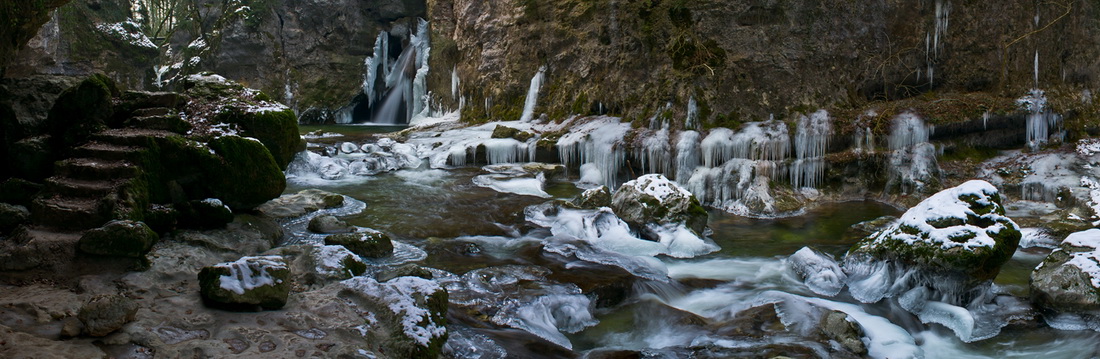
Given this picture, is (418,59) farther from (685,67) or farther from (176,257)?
(176,257)

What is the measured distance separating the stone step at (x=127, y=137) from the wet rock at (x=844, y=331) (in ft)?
20.0

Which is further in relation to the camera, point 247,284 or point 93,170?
point 93,170

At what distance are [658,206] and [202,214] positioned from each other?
487 centimetres

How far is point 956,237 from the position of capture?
535cm

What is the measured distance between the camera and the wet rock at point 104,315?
333 centimetres

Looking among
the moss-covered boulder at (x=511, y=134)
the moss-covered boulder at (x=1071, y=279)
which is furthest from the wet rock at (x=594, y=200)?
the moss-covered boulder at (x=1071, y=279)

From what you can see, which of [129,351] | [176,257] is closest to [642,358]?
[129,351]

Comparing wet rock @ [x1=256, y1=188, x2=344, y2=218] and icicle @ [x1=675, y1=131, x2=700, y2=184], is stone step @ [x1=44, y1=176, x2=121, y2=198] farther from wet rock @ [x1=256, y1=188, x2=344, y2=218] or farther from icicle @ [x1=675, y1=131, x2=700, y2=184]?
icicle @ [x1=675, y1=131, x2=700, y2=184]

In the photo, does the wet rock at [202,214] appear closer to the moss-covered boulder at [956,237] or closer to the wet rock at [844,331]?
the wet rock at [844,331]

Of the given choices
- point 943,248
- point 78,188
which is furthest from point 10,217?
point 943,248

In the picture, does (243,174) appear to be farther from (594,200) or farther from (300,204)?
(594,200)

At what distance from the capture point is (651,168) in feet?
34.2

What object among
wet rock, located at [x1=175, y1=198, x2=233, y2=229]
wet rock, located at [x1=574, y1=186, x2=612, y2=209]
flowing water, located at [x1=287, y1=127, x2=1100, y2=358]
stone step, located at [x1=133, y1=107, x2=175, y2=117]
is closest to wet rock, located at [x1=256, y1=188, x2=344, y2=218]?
flowing water, located at [x1=287, y1=127, x2=1100, y2=358]

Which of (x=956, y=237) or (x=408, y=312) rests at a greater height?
(x=956, y=237)
